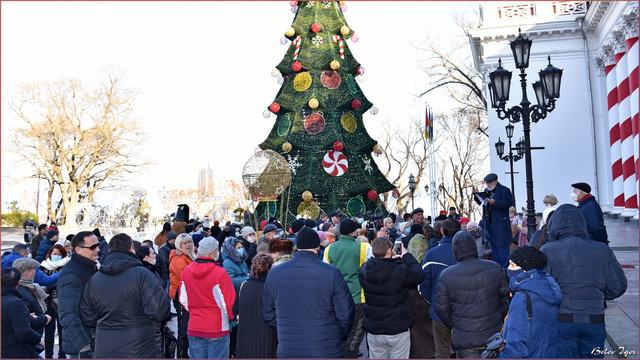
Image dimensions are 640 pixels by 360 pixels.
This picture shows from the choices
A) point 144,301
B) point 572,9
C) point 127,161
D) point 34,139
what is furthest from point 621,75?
point 34,139

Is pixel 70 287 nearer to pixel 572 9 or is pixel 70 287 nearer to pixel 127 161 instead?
pixel 572 9

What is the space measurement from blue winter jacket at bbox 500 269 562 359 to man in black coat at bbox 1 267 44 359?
4606 mm

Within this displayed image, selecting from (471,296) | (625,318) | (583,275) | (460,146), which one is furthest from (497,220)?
(460,146)

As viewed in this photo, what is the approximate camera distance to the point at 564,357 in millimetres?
5137

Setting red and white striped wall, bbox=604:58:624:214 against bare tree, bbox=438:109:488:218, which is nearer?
red and white striped wall, bbox=604:58:624:214

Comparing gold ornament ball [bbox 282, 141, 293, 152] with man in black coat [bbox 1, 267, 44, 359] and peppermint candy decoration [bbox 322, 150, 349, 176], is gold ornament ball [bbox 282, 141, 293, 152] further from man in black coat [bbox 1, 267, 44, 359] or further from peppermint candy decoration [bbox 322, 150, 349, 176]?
man in black coat [bbox 1, 267, 44, 359]

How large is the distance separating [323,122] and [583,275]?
17358 millimetres

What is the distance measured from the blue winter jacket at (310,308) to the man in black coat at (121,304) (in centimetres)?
119

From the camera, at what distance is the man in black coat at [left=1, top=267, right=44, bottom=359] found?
5.14 metres

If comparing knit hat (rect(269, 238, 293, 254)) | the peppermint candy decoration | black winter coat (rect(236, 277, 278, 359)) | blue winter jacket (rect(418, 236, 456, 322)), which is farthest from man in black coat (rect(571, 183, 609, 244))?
the peppermint candy decoration

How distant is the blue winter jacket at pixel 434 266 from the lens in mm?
6309

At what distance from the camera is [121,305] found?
4.91 metres

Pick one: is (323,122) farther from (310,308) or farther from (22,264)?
(310,308)

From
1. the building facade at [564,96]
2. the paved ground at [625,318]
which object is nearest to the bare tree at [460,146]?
the building facade at [564,96]
